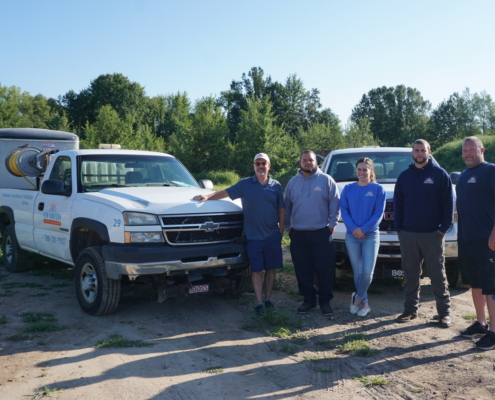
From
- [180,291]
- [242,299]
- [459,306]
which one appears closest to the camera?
[180,291]

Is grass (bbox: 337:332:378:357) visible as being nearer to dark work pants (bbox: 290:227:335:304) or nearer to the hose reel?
dark work pants (bbox: 290:227:335:304)

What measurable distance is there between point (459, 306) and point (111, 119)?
40.8m

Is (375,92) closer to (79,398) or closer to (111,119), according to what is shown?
(111,119)

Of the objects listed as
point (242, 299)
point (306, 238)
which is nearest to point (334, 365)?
point (306, 238)

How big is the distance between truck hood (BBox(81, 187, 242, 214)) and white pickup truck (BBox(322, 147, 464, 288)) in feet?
5.76

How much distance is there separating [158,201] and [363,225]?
245 centimetres

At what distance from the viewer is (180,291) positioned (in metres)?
5.56

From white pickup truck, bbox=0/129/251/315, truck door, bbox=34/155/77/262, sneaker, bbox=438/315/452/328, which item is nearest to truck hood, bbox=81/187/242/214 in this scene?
white pickup truck, bbox=0/129/251/315

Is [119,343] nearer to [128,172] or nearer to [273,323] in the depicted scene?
[273,323]

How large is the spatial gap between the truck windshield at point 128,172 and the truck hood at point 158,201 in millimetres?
385

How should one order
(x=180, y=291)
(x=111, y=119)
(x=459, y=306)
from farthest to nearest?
1. (x=111, y=119)
2. (x=459, y=306)
3. (x=180, y=291)

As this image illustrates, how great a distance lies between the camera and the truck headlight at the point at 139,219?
5.23m

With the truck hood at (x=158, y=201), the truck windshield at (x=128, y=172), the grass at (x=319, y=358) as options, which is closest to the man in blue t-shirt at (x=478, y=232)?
the grass at (x=319, y=358)

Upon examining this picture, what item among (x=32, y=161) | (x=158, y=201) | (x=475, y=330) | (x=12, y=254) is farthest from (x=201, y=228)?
(x=32, y=161)
